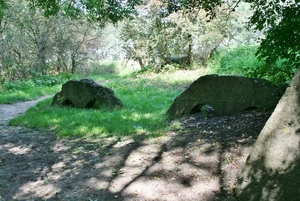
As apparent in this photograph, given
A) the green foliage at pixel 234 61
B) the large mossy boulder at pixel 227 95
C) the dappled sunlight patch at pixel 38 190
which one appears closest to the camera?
the dappled sunlight patch at pixel 38 190

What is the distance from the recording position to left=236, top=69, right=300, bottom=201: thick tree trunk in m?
2.94

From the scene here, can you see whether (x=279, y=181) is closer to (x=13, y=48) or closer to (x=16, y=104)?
(x=16, y=104)

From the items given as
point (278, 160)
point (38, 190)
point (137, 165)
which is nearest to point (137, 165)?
point (137, 165)

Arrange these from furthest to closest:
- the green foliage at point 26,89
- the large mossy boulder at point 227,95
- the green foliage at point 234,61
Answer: the green foliage at point 234,61 < the green foliage at point 26,89 < the large mossy boulder at point 227,95

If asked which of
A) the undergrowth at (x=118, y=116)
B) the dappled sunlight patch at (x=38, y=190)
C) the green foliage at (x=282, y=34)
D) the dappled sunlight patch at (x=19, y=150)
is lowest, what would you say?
the undergrowth at (x=118, y=116)

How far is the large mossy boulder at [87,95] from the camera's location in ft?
31.6

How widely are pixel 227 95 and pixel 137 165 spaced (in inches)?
116

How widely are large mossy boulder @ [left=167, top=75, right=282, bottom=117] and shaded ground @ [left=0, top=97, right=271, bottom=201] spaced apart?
32 cm

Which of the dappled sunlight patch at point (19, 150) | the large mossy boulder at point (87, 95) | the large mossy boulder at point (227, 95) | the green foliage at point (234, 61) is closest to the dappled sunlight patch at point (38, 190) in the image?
the dappled sunlight patch at point (19, 150)

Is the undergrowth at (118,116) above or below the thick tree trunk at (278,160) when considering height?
below

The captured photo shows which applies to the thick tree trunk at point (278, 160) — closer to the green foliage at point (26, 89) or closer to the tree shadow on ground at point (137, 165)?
the tree shadow on ground at point (137, 165)

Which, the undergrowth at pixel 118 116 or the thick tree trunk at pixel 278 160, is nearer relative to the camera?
the thick tree trunk at pixel 278 160

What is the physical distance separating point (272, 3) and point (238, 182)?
3834 mm

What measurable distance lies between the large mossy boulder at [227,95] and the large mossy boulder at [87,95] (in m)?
2.74
